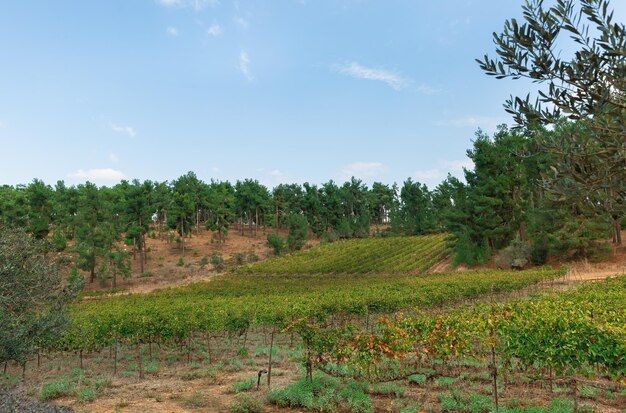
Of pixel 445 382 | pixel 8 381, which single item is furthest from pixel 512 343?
pixel 8 381

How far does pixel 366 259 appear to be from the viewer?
74.1m

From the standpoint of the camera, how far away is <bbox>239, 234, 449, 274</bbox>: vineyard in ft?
215

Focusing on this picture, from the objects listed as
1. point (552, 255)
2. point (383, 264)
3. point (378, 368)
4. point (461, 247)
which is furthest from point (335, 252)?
point (378, 368)

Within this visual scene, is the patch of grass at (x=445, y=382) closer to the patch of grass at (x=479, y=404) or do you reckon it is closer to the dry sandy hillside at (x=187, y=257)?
the patch of grass at (x=479, y=404)

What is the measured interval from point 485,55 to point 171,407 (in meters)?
11.0

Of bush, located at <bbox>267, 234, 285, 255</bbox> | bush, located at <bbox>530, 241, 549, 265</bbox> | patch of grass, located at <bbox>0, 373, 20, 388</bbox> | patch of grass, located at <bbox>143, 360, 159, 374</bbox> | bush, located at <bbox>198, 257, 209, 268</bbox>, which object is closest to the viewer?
patch of grass, located at <bbox>0, 373, 20, 388</bbox>

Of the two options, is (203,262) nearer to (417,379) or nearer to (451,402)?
(417,379)

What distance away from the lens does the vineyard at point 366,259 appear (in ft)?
215

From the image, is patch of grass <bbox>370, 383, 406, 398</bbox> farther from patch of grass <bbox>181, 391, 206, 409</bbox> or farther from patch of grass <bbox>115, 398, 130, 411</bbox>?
patch of grass <bbox>115, 398, 130, 411</bbox>

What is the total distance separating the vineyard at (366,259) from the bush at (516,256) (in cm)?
1126

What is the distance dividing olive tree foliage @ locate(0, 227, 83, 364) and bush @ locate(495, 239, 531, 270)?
51589 mm

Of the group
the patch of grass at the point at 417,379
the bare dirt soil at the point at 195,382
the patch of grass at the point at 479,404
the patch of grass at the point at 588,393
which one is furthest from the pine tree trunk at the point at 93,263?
the patch of grass at the point at 588,393

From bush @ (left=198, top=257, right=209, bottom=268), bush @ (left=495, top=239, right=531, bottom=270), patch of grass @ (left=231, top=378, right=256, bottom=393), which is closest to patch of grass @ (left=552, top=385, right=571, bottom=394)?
patch of grass @ (left=231, top=378, right=256, bottom=393)

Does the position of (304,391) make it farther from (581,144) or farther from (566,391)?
(581,144)
